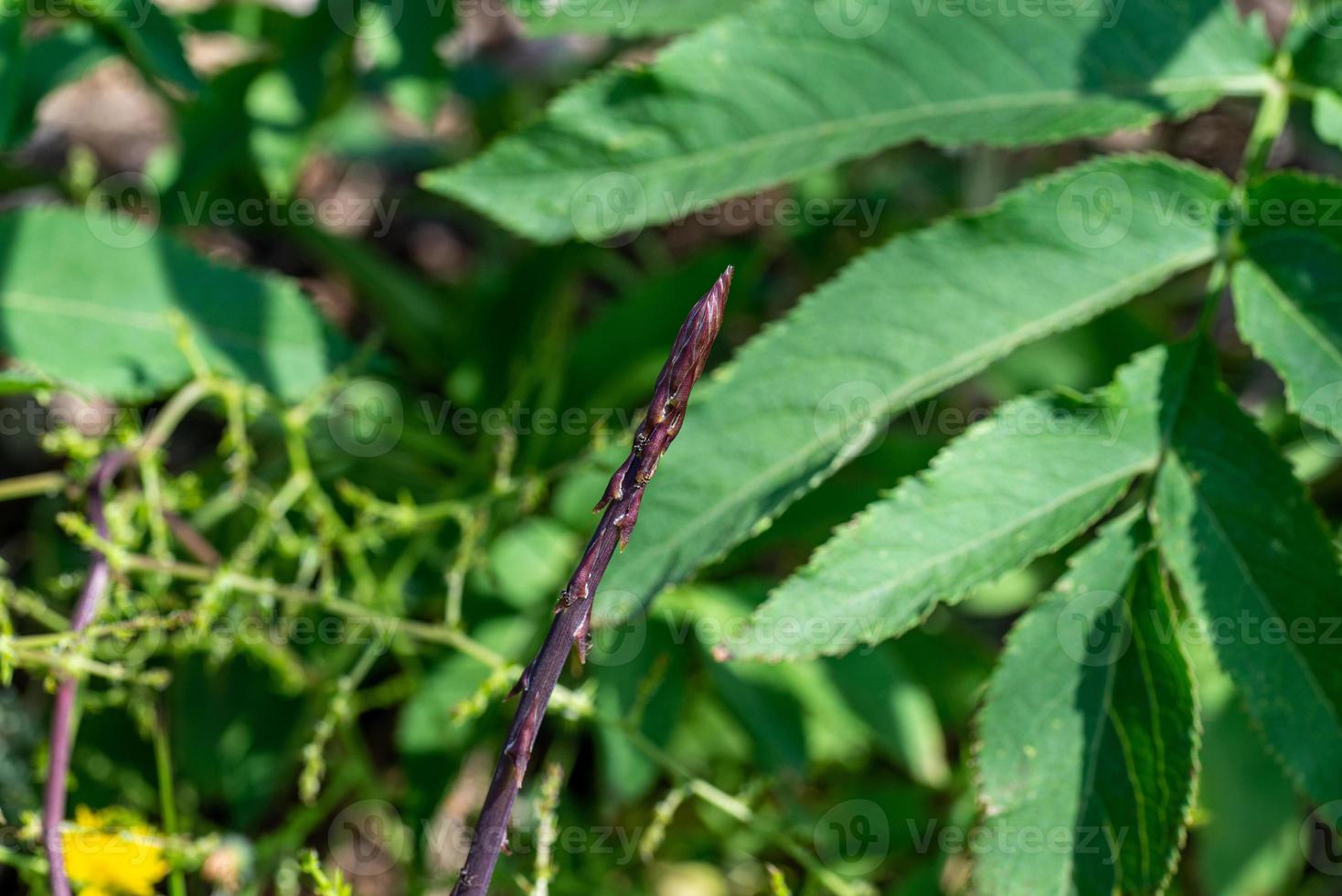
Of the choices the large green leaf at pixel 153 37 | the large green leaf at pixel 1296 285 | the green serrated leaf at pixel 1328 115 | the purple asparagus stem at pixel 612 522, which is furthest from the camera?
the large green leaf at pixel 153 37

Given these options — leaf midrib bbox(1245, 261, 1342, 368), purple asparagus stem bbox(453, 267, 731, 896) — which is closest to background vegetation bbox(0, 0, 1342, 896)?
leaf midrib bbox(1245, 261, 1342, 368)

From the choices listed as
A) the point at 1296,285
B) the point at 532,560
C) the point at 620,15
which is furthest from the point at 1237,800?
the point at 620,15

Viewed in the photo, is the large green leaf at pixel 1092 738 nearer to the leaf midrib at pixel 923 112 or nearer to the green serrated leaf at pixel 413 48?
the leaf midrib at pixel 923 112

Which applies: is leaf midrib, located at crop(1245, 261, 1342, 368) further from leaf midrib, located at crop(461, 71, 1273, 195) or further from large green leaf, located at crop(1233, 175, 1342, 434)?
leaf midrib, located at crop(461, 71, 1273, 195)

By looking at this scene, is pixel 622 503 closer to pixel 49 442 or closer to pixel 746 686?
pixel 49 442

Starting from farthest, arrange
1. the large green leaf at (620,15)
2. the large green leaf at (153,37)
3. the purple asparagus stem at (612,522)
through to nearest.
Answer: the large green leaf at (620,15), the large green leaf at (153,37), the purple asparagus stem at (612,522)

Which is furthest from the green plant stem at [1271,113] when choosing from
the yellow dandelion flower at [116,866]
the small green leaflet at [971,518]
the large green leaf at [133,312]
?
the yellow dandelion flower at [116,866]
